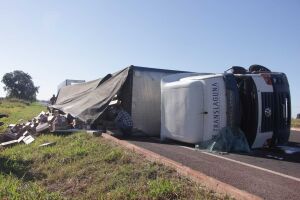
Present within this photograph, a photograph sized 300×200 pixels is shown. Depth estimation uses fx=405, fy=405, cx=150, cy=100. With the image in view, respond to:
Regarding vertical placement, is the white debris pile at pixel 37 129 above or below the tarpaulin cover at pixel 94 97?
below

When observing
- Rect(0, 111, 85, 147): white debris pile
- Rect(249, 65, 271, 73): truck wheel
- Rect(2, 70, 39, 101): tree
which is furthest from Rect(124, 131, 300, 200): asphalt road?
Rect(2, 70, 39, 101): tree

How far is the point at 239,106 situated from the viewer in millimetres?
9539

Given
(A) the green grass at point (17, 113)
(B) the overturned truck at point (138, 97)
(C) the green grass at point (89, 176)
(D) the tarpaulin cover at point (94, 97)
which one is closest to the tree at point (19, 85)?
(A) the green grass at point (17, 113)

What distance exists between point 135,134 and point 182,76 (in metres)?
2.75

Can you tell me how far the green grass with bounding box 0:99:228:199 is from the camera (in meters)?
5.88

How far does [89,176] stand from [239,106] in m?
4.01

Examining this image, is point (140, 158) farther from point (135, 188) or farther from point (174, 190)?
point (174, 190)

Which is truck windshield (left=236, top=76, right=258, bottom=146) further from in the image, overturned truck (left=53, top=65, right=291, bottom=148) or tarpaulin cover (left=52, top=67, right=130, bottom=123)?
tarpaulin cover (left=52, top=67, right=130, bottom=123)

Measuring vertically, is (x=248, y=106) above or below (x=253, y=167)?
above

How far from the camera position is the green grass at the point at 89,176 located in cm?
588

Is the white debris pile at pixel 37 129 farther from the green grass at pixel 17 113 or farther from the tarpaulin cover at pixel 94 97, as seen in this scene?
the green grass at pixel 17 113

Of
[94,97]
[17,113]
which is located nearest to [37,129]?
[94,97]

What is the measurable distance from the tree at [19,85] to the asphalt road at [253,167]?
354 ft

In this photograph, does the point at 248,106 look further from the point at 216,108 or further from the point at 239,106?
the point at 216,108
